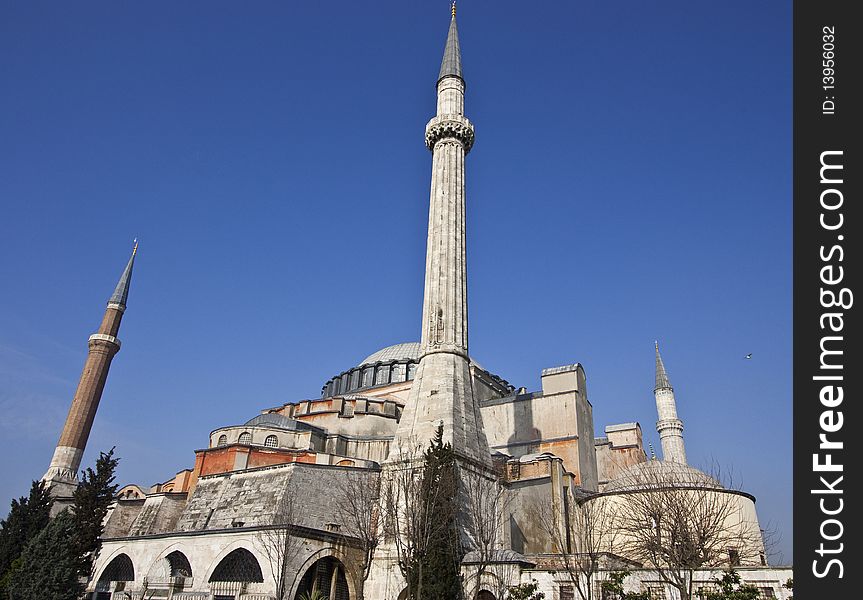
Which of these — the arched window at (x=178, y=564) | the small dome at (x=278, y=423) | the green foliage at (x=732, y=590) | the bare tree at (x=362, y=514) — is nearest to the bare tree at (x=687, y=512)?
the green foliage at (x=732, y=590)

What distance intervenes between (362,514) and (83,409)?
853 inches

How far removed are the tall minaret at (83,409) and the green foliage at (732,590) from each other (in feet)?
93.0

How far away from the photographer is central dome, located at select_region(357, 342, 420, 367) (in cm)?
3368

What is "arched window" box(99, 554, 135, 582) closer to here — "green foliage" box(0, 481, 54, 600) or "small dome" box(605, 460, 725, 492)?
"green foliage" box(0, 481, 54, 600)

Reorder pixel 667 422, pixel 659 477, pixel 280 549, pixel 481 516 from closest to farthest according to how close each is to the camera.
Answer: pixel 280 549 → pixel 481 516 → pixel 659 477 → pixel 667 422

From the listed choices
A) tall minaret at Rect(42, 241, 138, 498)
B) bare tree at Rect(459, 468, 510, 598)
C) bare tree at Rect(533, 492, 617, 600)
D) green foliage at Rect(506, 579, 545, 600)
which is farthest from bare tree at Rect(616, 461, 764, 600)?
tall minaret at Rect(42, 241, 138, 498)

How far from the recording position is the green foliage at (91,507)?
1622 cm

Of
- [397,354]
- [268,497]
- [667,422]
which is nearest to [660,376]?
[667,422]

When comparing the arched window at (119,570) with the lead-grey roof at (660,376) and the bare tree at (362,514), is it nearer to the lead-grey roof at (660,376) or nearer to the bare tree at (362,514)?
the bare tree at (362,514)

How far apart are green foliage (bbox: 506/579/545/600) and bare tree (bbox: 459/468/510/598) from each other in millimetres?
871

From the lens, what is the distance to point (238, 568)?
16.1 metres

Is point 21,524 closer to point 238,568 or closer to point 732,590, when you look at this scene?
point 238,568

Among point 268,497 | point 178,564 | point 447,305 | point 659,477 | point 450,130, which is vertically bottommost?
point 178,564
